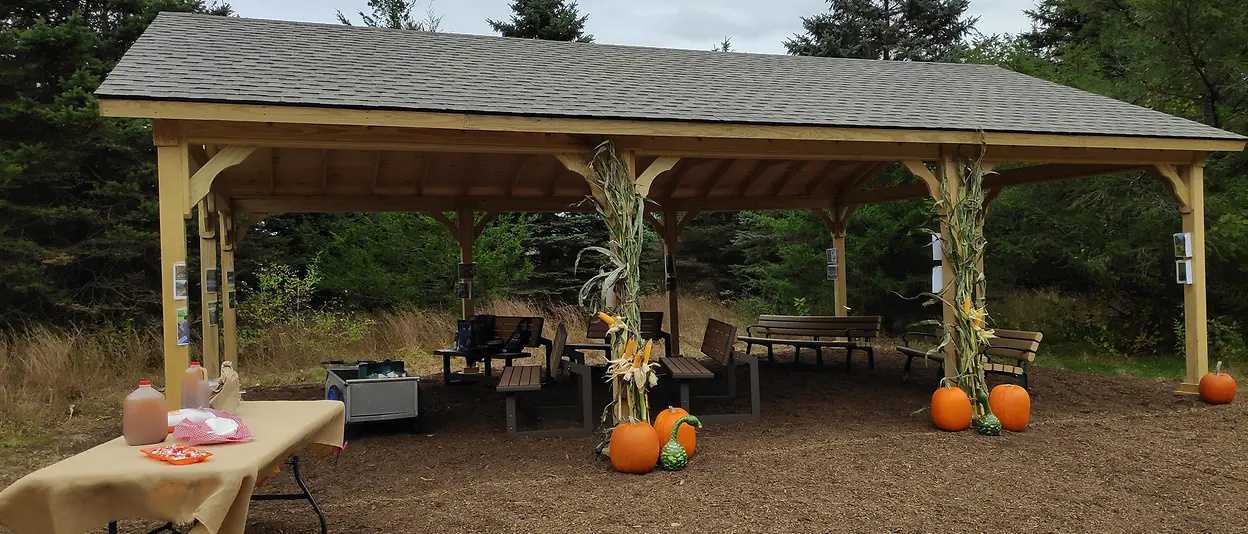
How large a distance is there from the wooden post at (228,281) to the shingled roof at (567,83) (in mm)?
2446

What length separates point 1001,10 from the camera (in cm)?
2147

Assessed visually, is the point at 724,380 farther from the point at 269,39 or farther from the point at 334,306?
the point at 334,306

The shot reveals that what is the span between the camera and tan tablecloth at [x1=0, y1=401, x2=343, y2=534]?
283 cm

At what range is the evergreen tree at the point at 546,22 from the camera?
18.3 meters

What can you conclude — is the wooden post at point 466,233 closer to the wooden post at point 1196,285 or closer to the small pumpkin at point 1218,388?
the wooden post at point 1196,285

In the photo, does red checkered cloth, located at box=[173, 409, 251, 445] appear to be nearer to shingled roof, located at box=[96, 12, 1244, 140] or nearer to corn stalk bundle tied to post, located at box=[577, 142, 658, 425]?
shingled roof, located at box=[96, 12, 1244, 140]

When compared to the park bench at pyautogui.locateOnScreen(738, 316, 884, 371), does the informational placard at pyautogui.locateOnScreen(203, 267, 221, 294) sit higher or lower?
higher

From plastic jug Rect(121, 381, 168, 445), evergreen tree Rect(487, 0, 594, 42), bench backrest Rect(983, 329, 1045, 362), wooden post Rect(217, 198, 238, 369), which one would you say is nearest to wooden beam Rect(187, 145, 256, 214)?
plastic jug Rect(121, 381, 168, 445)

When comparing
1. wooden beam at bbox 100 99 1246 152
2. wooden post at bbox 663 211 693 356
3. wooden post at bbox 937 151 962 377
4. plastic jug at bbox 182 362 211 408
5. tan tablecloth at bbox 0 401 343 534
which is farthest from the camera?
wooden post at bbox 663 211 693 356

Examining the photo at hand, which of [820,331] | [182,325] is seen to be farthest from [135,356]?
Answer: [820,331]

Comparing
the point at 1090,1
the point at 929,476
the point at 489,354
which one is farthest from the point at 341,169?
the point at 1090,1

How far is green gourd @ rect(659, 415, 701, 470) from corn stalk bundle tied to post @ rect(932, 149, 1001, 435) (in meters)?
2.48

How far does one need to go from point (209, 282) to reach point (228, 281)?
296 cm

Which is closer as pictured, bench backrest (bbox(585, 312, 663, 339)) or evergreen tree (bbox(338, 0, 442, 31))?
bench backrest (bbox(585, 312, 663, 339))
